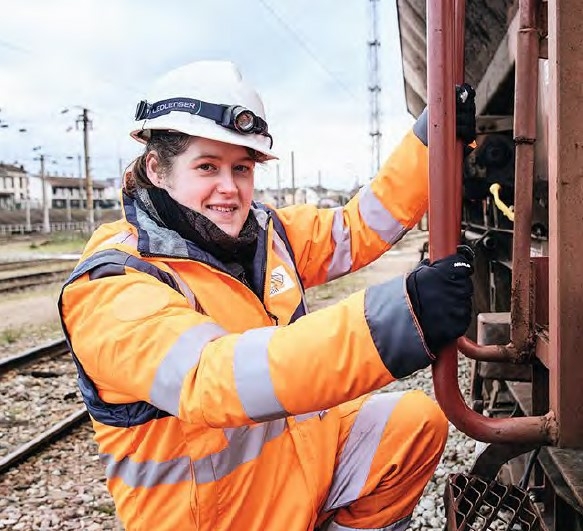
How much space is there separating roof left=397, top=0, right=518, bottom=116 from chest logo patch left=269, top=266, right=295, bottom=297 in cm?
180

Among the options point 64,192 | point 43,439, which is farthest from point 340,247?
point 64,192

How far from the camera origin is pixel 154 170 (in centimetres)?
214

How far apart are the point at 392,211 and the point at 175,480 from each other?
126cm

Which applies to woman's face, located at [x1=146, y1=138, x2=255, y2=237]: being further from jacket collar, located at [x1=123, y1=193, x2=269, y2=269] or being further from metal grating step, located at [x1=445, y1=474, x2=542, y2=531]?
metal grating step, located at [x1=445, y1=474, x2=542, y2=531]

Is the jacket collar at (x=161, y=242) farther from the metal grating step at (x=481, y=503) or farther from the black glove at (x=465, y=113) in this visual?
the metal grating step at (x=481, y=503)

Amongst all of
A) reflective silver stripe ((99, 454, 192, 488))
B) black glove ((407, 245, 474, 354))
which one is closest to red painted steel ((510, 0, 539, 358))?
black glove ((407, 245, 474, 354))

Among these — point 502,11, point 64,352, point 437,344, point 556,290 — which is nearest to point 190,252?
point 437,344

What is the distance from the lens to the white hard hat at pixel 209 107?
197cm

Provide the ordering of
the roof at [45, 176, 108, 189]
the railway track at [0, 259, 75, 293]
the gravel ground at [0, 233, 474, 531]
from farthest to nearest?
1. the roof at [45, 176, 108, 189]
2. the railway track at [0, 259, 75, 293]
3. the gravel ground at [0, 233, 474, 531]

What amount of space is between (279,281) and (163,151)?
1.94 ft

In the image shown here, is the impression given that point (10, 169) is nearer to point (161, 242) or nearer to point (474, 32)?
point (474, 32)

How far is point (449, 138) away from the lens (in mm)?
1531

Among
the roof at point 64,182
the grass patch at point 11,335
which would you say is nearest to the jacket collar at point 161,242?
the grass patch at point 11,335

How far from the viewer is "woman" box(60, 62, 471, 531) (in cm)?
151
